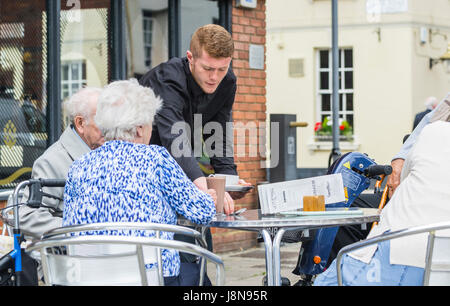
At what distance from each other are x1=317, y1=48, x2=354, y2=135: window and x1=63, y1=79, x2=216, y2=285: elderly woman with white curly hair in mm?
17517

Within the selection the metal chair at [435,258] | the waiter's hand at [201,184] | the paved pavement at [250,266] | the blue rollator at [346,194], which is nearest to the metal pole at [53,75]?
the paved pavement at [250,266]

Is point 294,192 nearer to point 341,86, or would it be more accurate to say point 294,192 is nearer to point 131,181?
point 131,181

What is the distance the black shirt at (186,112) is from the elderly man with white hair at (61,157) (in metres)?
0.35

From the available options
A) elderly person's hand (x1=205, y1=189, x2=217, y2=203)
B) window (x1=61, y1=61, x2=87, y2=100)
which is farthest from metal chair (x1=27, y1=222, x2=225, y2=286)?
window (x1=61, y1=61, x2=87, y2=100)

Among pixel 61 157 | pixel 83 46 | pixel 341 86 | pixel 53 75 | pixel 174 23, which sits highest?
pixel 341 86

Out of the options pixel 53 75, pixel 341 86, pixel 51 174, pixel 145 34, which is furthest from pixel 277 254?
pixel 341 86

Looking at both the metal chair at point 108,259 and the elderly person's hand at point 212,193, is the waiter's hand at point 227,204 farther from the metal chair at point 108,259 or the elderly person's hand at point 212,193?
the metal chair at point 108,259

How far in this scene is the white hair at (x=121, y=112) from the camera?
3100 mm

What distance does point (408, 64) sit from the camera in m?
20.0

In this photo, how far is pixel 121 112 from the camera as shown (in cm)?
312

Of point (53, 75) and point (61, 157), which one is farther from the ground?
point (53, 75)

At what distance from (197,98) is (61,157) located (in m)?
0.86

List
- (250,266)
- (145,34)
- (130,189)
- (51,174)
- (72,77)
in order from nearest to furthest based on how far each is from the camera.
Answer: (130,189)
(51,174)
(72,77)
(250,266)
(145,34)
